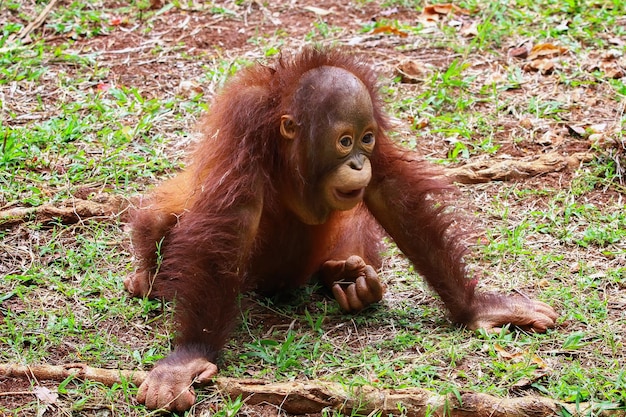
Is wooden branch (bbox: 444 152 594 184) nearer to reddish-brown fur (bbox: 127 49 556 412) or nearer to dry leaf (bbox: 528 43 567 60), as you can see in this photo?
reddish-brown fur (bbox: 127 49 556 412)

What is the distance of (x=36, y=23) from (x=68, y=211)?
2.63 m

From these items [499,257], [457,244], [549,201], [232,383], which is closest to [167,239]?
[232,383]

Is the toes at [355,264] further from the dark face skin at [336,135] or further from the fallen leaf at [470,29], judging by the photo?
the fallen leaf at [470,29]

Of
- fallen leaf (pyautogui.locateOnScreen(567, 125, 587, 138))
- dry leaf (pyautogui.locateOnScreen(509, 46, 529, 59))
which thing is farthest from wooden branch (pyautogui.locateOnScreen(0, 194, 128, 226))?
dry leaf (pyautogui.locateOnScreen(509, 46, 529, 59))

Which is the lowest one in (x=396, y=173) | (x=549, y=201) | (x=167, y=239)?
(x=549, y=201)

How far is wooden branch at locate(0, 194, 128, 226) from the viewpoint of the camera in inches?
193

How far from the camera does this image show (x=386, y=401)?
11.4ft

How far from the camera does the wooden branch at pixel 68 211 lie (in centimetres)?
491

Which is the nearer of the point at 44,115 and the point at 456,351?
the point at 456,351

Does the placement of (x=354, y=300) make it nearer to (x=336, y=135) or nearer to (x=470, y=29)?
(x=336, y=135)

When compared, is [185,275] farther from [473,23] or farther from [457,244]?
[473,23]

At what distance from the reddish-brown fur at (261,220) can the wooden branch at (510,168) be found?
1008 millimetres

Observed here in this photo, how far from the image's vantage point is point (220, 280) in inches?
151

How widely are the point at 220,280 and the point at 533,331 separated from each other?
1.41 meters
